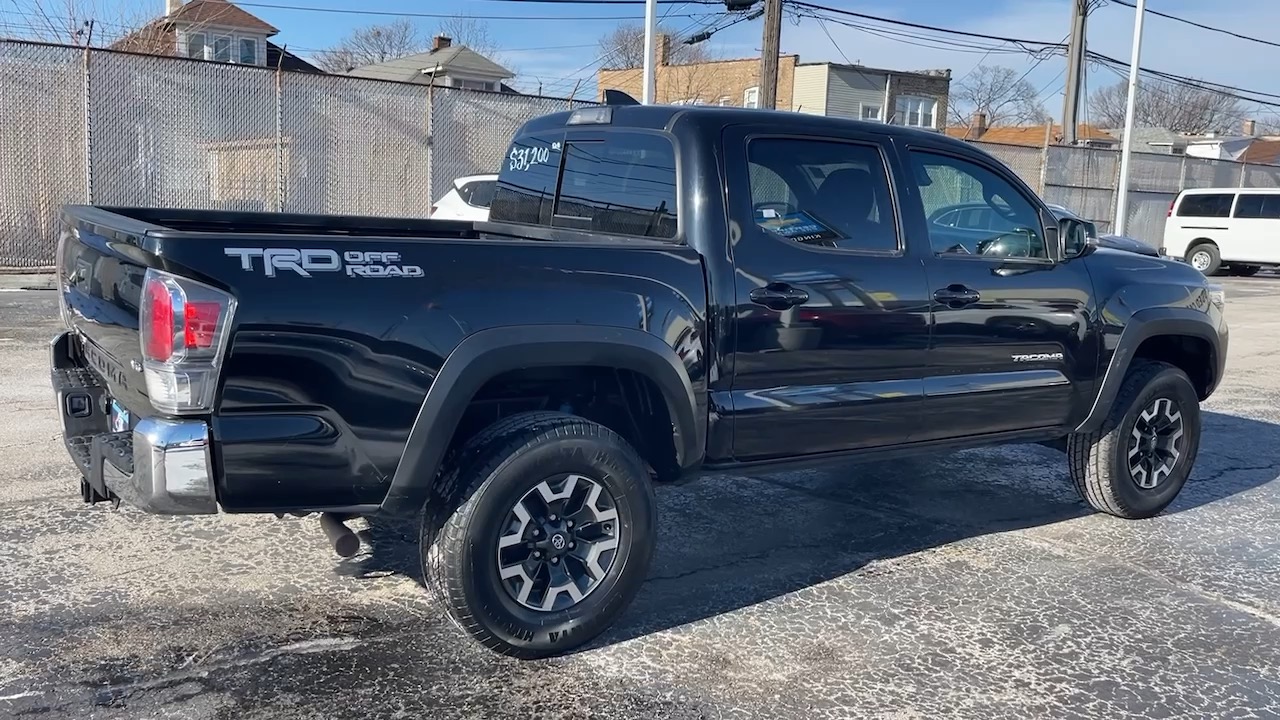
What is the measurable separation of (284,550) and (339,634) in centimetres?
96

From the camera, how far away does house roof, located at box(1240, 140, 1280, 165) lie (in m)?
61.5

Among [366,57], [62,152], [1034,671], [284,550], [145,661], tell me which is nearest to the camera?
[145,661]

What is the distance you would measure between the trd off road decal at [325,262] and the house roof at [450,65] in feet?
127

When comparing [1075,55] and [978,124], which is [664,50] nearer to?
[978,124]

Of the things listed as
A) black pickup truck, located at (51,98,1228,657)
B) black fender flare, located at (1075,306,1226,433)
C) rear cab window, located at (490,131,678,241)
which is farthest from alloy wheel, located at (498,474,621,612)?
black fender flare, located at (1075,306,1226,433)

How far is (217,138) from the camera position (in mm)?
15719

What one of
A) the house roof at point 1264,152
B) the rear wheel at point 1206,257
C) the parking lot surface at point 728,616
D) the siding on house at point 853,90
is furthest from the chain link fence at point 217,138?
the house roof at point 1264,152

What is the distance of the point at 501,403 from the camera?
160 inches

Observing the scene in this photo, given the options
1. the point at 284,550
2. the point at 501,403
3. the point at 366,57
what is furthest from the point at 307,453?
the point at 366,57

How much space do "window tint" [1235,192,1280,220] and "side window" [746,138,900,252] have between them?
22.8 metres

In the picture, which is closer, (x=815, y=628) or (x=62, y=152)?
(x=815, y=628)

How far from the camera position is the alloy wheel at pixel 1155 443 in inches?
222

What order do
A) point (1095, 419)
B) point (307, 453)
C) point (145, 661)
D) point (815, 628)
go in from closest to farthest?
1. point (307, 453)
2. point (145, 661)
3. point (815, 628)
4. point (1095, 419)

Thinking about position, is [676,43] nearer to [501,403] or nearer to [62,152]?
[62,152]
